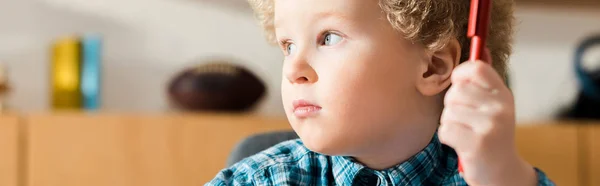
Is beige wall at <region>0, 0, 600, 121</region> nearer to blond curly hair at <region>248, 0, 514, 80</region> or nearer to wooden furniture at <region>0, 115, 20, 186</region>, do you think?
wooden furniture at <region>0, 115, 20, 186</region>

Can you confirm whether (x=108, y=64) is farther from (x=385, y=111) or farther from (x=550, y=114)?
(x=385, y=111)

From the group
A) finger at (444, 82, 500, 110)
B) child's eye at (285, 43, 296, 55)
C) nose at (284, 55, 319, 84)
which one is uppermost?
child's eye at (285, 43, 296, 55)

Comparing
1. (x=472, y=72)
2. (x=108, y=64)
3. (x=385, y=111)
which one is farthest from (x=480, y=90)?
(x=108, y=64)

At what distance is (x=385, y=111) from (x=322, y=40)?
84mm

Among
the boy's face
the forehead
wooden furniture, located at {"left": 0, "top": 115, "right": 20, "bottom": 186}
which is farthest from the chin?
wooden furniture, located at {"left": 0, "top": 115, "right": 20, "bottom": 186}

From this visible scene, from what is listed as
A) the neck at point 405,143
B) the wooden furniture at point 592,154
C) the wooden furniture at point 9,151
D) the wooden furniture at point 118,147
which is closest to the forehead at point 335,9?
the neck at point 405,143

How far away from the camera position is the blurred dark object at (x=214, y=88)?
1.65 metres

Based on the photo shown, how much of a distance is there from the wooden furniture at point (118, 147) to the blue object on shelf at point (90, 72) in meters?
0.17

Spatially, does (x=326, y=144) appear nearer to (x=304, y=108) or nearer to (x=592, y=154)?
(x=304, y=108)

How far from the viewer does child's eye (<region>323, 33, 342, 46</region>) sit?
658 millimetres

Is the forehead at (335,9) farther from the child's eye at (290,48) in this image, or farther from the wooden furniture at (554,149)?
the wooden furniture at (554,149)

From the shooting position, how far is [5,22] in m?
1.87

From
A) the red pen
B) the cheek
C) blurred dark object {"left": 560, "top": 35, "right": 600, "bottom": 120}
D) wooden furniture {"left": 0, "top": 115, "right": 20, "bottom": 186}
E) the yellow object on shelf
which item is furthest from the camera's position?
blurred dark object {"left": 560, "top": 35, "right": 600, "bottom": 120}

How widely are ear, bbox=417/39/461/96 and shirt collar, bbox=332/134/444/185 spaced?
85 millimetres
